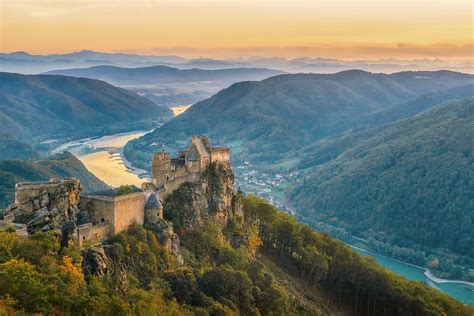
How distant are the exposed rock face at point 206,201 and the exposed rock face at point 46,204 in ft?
35.9

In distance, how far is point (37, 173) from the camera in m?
141

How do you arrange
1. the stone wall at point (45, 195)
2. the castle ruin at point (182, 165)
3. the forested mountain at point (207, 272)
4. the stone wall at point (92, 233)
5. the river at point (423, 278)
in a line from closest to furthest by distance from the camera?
the forested mountain at point (207, 272) → the stone wall at point (92, 233) → the stone wall at point (45, 195) → the castle ruin at point (182, 165) → the river at point (423, 278)

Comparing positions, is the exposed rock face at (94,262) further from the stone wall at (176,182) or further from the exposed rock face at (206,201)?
the stone wall at (176,182)

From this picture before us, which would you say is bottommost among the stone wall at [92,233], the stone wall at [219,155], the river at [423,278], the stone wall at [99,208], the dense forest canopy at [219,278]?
the river at [423,278]

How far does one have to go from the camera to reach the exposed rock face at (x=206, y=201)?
5371cm

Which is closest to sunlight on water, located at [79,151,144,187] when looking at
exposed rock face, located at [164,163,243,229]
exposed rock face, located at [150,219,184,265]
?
exposed rock face, located at [164,163,243,229]

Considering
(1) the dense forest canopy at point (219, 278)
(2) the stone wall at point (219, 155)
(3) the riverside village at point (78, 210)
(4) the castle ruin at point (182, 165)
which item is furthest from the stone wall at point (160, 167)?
(2) the stone wall at point (219, 155)

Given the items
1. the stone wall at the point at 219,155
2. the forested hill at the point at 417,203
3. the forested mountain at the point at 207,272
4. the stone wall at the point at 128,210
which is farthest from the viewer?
the forested hill at the point at 417,203

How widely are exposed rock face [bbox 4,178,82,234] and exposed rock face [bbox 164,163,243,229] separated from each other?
431 inches

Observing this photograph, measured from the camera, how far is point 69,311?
3164 centimetres

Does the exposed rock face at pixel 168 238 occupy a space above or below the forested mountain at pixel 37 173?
above

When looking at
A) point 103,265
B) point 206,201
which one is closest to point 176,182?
point 206,201

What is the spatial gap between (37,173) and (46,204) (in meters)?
104

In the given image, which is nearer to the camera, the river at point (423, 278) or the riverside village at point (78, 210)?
the riverside village at point (78, 210)
